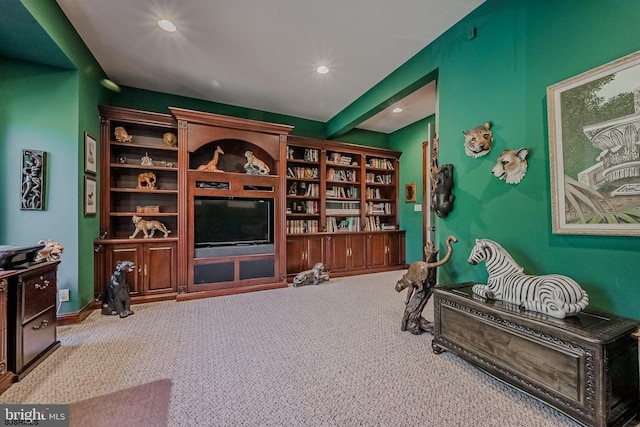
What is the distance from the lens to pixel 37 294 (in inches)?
78.0

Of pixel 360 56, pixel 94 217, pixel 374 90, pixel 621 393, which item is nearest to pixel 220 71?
pixel 360 56

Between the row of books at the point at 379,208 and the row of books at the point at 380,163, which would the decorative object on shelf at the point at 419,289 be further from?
the row of books at the point at 380,163

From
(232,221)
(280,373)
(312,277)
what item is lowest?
(280,373)

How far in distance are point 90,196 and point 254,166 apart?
6.37ft

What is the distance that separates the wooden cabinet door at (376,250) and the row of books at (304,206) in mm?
1176

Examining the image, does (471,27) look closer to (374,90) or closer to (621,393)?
(374,90)

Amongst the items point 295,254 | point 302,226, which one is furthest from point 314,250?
point 302,226

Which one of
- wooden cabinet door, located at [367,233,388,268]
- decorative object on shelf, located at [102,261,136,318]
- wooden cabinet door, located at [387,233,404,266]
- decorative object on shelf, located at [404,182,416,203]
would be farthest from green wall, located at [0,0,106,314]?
decorative object on shelf, located at [404,182,416,203]

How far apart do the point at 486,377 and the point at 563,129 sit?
1.70 meters

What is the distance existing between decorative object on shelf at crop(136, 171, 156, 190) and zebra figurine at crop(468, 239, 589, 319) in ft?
12.7

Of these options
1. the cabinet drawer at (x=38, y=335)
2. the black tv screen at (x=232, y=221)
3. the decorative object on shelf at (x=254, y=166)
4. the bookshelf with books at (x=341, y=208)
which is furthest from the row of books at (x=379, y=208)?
the cabinet drawer at (x=38, y=335)

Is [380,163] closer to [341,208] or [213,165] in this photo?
[341,208]

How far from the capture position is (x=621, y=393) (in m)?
1.35

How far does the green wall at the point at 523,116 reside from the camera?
1553 mm
